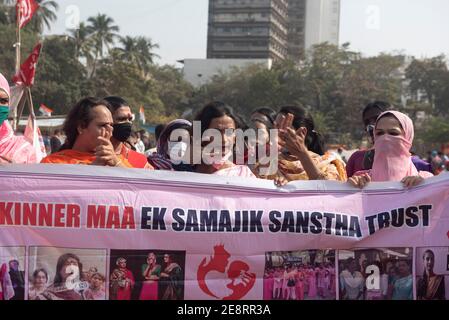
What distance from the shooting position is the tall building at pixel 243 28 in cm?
8000

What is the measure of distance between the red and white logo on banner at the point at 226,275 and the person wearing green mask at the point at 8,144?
3.69 feet

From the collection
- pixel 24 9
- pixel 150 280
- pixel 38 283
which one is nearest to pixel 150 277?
pixel 150 280

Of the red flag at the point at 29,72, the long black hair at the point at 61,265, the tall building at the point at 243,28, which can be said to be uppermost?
the tall building at the point at 243,28

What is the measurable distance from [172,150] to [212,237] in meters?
1.17

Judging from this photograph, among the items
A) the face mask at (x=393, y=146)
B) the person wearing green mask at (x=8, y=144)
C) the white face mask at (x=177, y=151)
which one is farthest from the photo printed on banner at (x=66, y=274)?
the face mask at (x=393, y=146)

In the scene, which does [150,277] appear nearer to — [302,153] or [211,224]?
[211,224]

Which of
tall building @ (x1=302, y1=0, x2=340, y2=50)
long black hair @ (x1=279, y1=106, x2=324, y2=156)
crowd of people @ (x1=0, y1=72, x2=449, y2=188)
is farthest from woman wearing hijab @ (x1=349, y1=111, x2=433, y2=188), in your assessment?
tall building @ (x1=302, y1=0, x2=340, y2=50)

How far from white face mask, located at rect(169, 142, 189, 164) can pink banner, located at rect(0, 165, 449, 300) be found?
688mm

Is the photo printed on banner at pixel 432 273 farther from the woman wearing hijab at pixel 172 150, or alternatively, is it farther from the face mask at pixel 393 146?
the woman wearing hijab at pixel 172 150

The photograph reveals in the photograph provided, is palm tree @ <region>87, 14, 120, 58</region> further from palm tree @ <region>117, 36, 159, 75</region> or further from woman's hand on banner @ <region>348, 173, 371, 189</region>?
woman's hand on banner @ <region>348, 173, 371, 189</region>

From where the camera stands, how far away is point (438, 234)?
2.71 meters

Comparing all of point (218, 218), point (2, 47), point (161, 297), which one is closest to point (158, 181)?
point (218, 218)

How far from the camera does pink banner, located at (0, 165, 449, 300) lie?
2533mm
